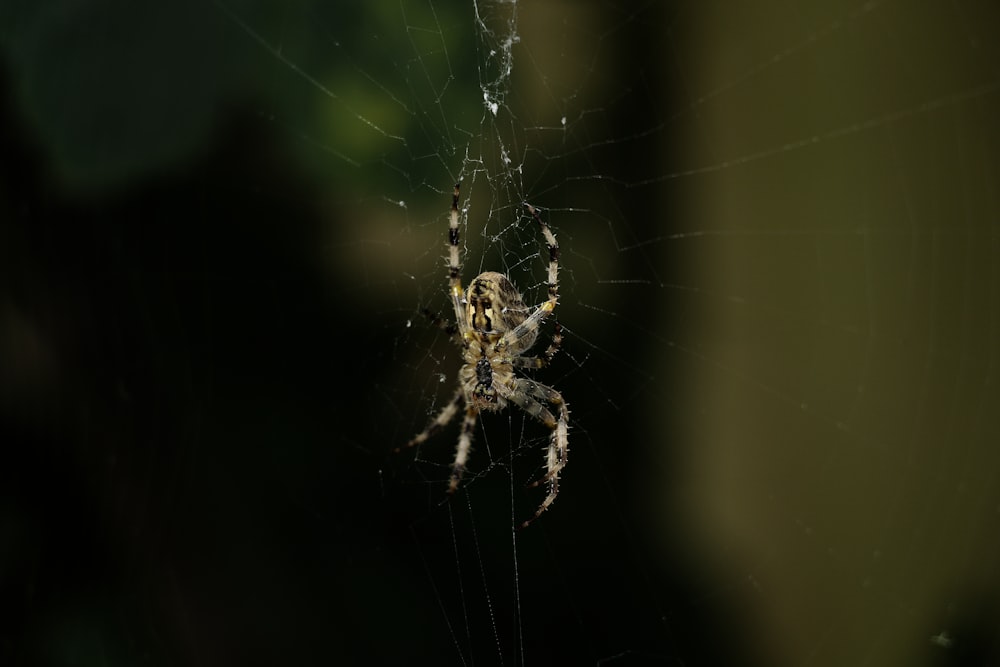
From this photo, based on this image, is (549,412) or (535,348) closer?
(549,412)

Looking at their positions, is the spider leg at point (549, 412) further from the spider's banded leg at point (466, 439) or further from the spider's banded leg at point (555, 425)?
the spider's banded leg at point (466, 439)

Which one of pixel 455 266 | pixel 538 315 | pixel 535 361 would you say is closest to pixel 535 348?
pixel 535 361

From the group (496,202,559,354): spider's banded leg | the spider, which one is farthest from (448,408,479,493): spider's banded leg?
(496,202,559,354): spider's banded leg

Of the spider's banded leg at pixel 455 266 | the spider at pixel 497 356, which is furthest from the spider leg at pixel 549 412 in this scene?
the spider's banded leg at pixel 455 266

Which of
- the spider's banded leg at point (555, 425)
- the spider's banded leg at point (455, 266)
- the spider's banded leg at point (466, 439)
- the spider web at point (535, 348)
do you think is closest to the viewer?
the spider's banded leg at point (455, 266)

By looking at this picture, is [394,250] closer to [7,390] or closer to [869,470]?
[7,390]

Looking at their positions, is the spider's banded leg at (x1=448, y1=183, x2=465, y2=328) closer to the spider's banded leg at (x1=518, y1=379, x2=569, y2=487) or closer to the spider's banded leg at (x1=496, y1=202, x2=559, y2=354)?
the spider's banded leg at (x1=496, y1=202, x2=559, y2=354)

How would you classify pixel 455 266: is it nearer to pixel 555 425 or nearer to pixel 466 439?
pixel 466 439
